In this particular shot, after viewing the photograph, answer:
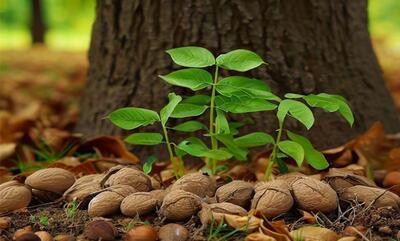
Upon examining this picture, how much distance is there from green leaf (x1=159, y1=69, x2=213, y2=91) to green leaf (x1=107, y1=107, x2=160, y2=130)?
4.6 inches

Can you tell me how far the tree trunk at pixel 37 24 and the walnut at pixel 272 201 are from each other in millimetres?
7688

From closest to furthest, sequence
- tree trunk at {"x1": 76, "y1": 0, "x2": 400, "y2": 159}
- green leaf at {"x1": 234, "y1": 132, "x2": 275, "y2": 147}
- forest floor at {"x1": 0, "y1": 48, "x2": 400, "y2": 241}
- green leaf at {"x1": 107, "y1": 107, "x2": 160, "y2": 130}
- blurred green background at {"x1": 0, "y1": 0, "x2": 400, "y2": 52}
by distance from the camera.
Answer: forest floor at {"x1": 0, "y1": 48, "x2": 400, "y2": 241}, green leaf at {"x1": 107, "y1": 107, "x2": 160, "y2": 130}, green leaf at {"x1": 234, "y1": 132, "x2": 275, "y2": 147}, tree trunk at {"x1": 76, "y1": 0, "x2": 400, "y2": 159}, blurred green background at {"x1": 0, "y1": 0, "x2": 400, "y2": 52}

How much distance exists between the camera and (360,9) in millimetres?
2773

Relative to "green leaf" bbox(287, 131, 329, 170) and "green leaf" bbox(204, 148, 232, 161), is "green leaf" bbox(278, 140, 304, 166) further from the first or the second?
"green leaf" bbox(204, 148, 232, 161)

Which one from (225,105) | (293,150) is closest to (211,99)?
(225,105)

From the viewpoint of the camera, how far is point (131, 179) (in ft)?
5.95

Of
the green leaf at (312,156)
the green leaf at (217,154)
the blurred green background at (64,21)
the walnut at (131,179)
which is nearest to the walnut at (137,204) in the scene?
the walnut at (131,179)

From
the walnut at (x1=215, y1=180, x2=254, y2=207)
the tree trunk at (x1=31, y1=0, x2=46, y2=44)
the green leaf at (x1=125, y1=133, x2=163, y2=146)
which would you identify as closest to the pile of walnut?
the walnut at (x1=215, y1=180, x2=254, y2=207)

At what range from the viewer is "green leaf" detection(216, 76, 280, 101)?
1.86 m

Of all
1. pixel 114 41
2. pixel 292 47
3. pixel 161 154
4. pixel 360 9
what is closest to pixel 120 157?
pixel 161 154

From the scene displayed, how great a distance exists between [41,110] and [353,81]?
1516 millimetres

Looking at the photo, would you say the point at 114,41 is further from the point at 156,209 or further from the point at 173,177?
the point at 156,209

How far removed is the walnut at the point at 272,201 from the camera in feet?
5.43

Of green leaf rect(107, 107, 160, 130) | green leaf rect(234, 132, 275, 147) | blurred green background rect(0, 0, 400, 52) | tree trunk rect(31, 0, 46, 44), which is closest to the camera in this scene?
green leaf rect(107, 107, 160, 130)
